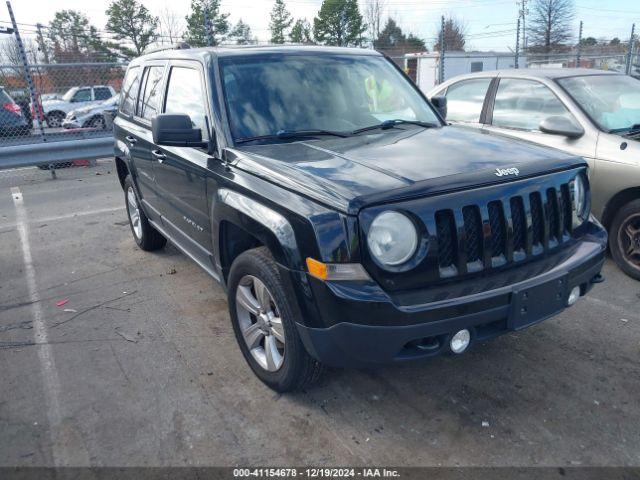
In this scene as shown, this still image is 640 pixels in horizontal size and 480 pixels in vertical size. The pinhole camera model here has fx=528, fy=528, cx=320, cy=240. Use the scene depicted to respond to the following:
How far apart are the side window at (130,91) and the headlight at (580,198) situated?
3894 millimetres

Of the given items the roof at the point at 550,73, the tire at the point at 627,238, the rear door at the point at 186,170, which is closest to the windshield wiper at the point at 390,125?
the rear door at the point at 186,170

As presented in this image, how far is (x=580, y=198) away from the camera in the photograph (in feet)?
10.3

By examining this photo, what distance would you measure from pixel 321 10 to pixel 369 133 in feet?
136

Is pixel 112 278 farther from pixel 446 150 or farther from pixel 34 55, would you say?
pixel 34 55

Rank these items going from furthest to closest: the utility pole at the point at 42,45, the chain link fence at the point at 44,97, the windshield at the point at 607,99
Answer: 1. the utility pole at the point at 42,45
2. the chain link fence at the point at 44,97
3. the windshield at the point at 607,99

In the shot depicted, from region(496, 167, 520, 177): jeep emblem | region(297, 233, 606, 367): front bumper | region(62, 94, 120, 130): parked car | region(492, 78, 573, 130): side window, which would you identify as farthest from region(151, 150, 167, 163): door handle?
region(62, 94, 120, 130): parked car

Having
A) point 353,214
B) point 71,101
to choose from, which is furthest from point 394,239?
point 71,101

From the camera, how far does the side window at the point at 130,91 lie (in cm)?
508

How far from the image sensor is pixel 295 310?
261cm

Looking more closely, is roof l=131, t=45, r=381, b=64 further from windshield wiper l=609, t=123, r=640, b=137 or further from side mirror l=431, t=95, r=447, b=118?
windshield wiper l=609, t=123, r=640, b=137

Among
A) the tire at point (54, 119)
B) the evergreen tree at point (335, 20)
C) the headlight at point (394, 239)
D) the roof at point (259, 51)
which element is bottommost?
the tire at point (54, 119)

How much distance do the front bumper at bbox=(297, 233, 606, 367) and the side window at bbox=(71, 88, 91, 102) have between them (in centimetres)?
1205

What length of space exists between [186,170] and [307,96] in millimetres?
998

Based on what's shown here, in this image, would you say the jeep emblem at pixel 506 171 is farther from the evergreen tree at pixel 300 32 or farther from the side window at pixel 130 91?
the evergreen tree at pixel 300 32
